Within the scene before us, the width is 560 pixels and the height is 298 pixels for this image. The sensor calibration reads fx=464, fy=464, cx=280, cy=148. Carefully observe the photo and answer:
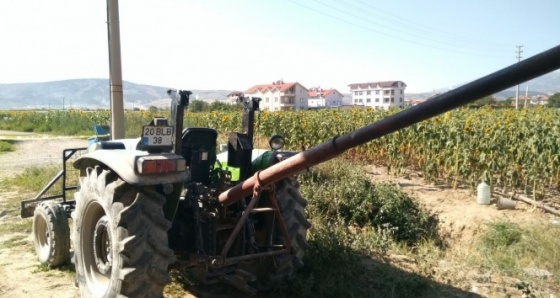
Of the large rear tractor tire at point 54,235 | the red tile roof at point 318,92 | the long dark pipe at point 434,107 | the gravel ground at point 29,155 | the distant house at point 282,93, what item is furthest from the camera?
the red tile roof at point 318,92

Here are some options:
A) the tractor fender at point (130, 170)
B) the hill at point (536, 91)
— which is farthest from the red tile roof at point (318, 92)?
the tractor fender at point (130, 170)

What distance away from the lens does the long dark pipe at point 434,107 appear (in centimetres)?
218

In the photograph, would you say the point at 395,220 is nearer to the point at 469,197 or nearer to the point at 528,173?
the point at 469,197

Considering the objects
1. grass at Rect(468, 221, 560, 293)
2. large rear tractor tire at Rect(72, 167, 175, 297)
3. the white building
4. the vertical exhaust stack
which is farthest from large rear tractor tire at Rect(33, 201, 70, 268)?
the white building

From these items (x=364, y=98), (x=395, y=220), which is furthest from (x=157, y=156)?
(x=364, y=98)

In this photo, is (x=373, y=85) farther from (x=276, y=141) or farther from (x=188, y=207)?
(x=188, y=207)

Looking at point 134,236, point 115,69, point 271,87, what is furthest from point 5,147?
point 271,87

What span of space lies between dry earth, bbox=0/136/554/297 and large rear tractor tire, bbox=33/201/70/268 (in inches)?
5.4

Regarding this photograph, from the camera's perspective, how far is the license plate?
145 inches

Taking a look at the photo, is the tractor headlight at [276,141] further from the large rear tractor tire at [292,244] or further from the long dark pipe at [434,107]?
the long dark pipe at [434,107]

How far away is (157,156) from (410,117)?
196 centimetres

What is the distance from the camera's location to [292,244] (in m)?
4.65

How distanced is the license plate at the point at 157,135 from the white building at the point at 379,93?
119 meters

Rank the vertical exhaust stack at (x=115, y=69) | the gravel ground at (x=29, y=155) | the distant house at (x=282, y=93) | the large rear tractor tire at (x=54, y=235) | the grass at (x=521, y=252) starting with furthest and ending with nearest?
the distant house at (x=282, y=93) → the gravel ground at (x=29, y=155) → the vertical exhaust stack at (x=115, y=69) → the grass at (x=521, y=252) → the large rear tractor tire at (x=54, y=235)
